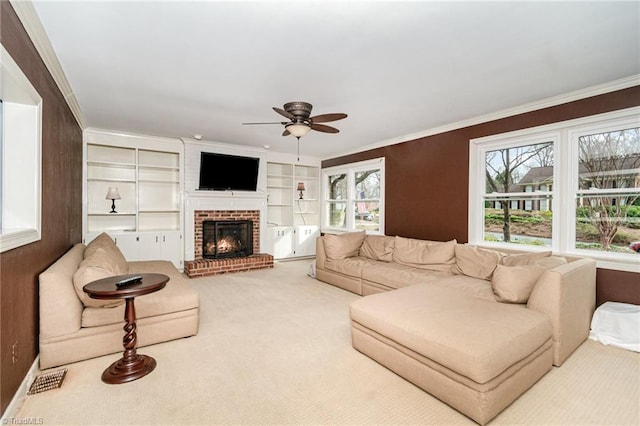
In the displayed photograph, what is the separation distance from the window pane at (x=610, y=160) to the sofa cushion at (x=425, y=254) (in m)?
1.65

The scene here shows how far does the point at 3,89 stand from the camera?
1885 mm

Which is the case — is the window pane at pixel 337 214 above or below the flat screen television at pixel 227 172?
below

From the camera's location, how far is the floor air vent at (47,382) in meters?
2.07

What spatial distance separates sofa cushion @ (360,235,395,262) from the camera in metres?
4.85

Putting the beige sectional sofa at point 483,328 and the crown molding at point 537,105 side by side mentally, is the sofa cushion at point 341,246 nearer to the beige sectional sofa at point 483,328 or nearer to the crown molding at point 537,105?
the beige sectional sofa at point 483,328

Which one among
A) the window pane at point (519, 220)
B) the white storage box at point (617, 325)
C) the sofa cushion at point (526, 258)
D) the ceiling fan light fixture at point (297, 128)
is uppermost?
the ceiling fan light fixture at point (297, 128)

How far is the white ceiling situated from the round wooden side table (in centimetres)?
193

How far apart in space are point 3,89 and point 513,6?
333 centimetres

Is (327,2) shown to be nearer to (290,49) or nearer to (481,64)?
(290,49)

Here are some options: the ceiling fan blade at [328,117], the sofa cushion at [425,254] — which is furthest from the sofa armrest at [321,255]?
the ceiling fan blade at [328,117]

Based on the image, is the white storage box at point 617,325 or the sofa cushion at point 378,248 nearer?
the white storage box at point 617,325

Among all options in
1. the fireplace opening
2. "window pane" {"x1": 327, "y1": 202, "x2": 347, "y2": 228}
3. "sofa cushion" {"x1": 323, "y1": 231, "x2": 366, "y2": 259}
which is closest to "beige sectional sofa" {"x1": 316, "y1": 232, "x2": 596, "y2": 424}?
"sofa cushion" {"x1": 323, "y1": 231, "x2": 366, "y2": 259}

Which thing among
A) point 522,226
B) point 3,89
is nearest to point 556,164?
point 522,226

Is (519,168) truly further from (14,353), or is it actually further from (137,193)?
(137,193)
